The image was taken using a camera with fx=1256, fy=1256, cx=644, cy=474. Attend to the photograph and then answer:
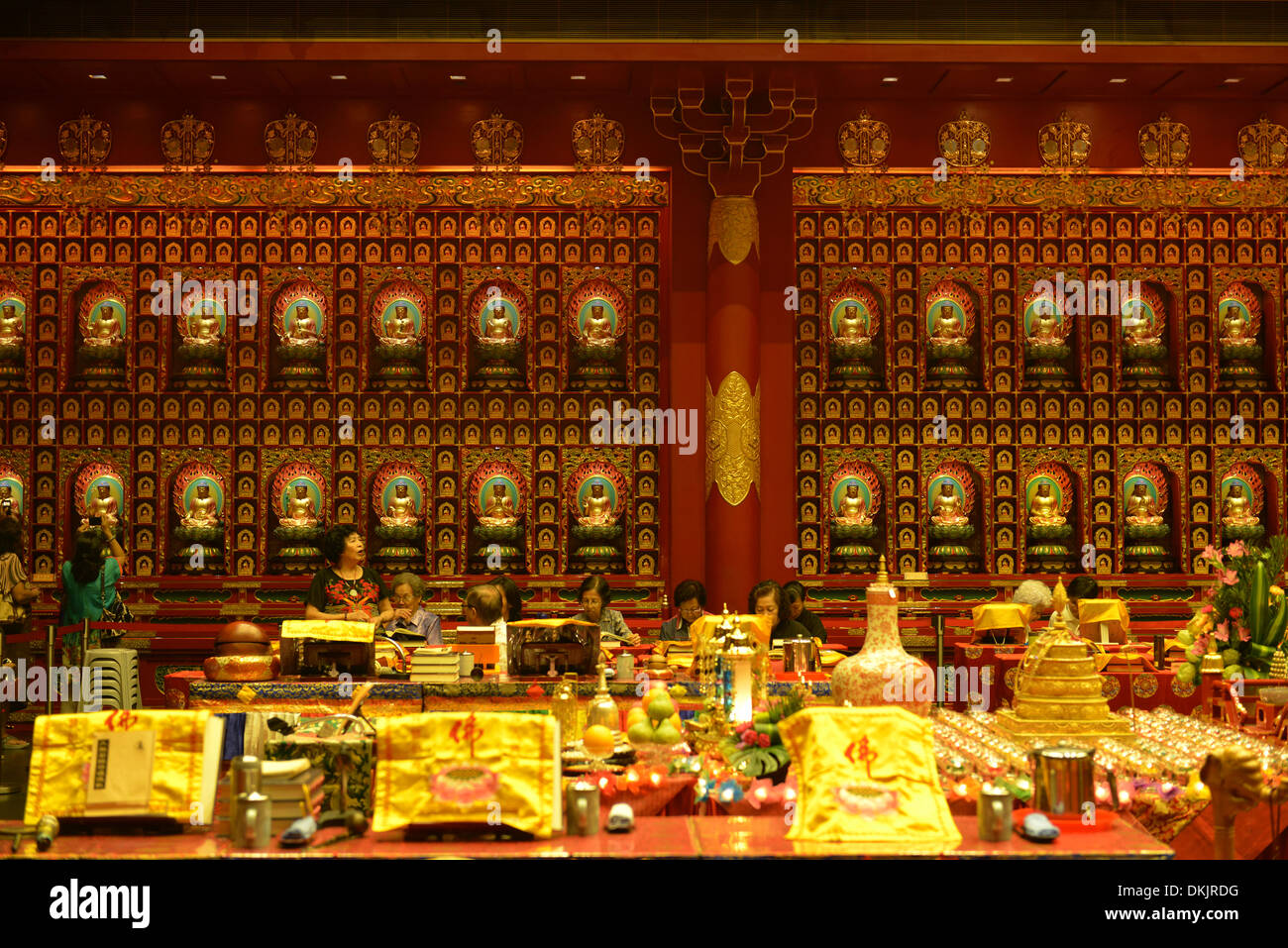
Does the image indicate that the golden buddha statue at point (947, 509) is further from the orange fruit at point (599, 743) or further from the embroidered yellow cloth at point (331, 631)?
the orange fruit at point (599, 743)

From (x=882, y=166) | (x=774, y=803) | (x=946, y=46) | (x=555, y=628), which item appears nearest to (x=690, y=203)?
(x=882, y=166)

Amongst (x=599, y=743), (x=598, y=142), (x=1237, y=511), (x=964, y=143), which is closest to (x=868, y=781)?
(x=599, y=743)

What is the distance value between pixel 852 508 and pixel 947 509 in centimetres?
71

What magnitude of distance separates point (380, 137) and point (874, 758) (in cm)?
756

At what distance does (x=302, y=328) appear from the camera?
30.1 feet

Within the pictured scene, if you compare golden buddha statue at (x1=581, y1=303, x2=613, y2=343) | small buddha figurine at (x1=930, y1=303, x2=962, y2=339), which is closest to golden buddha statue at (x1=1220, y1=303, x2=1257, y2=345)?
small buddha figurine at (x1=930, y1=303, x2=962, y2=339)

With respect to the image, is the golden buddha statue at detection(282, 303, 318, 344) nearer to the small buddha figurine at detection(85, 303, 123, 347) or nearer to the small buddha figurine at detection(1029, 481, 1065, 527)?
the small buddha figurine at detection(85, 303, 123, 347)

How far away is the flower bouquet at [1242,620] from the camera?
488 centimetres

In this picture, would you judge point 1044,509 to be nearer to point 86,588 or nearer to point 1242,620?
point 1242,620

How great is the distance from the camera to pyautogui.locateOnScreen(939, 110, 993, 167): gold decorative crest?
9.23 meters

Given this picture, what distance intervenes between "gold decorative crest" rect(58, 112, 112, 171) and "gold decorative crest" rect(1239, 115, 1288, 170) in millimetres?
8326

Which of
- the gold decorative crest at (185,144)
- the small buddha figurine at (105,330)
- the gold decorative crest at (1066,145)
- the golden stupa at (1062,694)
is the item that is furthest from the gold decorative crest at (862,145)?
the golden stupa at (1062,694)

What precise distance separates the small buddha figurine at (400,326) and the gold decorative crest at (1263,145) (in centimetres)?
626
